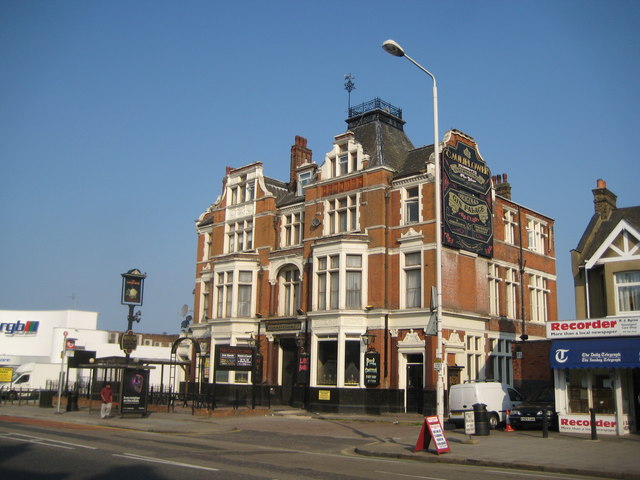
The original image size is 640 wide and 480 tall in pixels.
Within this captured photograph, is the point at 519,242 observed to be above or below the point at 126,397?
above

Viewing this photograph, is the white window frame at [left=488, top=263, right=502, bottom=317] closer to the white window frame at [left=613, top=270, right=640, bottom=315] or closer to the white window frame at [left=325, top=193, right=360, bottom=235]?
the white window frame at [left=325, top=193, right=360, bottom=235]

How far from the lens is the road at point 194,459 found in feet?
41.2

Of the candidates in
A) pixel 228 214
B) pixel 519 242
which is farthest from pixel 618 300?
pixel 228 214

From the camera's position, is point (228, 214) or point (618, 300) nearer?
point (618, 300)

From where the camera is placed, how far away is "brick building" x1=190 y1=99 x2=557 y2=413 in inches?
1318

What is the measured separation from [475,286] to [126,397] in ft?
62.8

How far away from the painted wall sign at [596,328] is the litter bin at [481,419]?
4.54 metres

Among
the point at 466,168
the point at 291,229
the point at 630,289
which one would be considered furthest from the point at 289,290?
the point at 630,289

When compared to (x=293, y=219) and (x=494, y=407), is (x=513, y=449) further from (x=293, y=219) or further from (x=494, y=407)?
(x=293, y=219)

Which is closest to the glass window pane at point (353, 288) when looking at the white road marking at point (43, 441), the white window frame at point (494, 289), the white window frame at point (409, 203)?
the white window frame at point (409, 203)

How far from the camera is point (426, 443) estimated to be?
17594 millimetres

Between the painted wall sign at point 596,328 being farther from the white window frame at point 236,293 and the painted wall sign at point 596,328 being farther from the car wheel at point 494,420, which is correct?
the white window frame at point 236,293

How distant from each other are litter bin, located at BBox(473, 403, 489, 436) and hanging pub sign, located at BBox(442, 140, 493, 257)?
41.3 ft

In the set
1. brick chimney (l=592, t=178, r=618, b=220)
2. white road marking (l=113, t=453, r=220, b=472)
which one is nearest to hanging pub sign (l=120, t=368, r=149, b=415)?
white road marking (l=113, t=453, r=220, b=472)
